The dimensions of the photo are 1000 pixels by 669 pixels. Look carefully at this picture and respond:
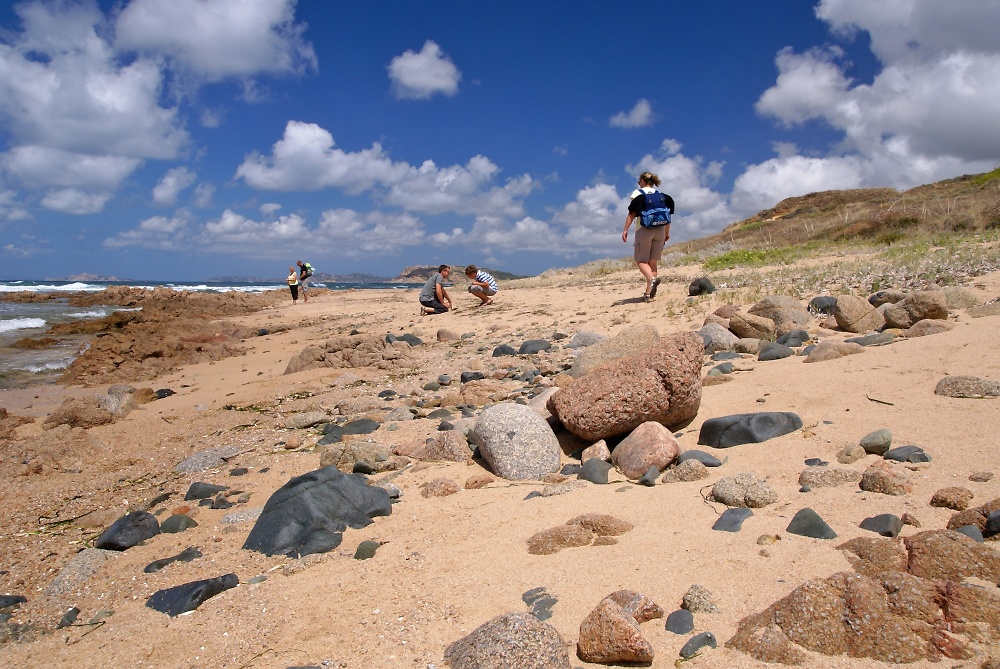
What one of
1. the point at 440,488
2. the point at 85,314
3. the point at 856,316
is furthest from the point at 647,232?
the point at 85,314

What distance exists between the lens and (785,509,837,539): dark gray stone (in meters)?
2.22

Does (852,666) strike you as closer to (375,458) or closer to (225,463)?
(375,458)

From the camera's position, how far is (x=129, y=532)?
3.33m

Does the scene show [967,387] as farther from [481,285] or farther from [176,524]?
[481,285]

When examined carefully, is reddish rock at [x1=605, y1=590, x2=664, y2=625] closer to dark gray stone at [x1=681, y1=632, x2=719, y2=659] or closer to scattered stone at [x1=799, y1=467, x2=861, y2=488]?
dark gray stone at [x1=681, y1=632, x2=719, y2=659]

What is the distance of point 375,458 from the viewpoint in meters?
4.09

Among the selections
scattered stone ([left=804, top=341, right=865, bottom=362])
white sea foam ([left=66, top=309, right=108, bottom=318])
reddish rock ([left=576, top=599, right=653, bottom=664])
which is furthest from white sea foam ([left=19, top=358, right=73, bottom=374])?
scattered stone ([left=804, top=341, right=865, bottom=362])

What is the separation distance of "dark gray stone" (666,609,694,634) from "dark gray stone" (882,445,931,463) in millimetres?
1505

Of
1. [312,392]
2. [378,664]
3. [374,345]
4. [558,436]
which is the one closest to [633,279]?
[374,345]

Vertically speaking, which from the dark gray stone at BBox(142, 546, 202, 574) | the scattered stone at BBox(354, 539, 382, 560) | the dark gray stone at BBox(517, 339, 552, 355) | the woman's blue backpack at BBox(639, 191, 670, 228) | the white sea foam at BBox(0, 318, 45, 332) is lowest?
the dark gray stone at BBox(142, 546, 202, 574)

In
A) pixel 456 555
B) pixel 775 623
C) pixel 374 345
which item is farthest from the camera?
pixel 374 345

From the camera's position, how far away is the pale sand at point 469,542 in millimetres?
2137

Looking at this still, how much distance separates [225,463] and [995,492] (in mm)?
4613

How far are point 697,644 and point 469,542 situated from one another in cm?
130
